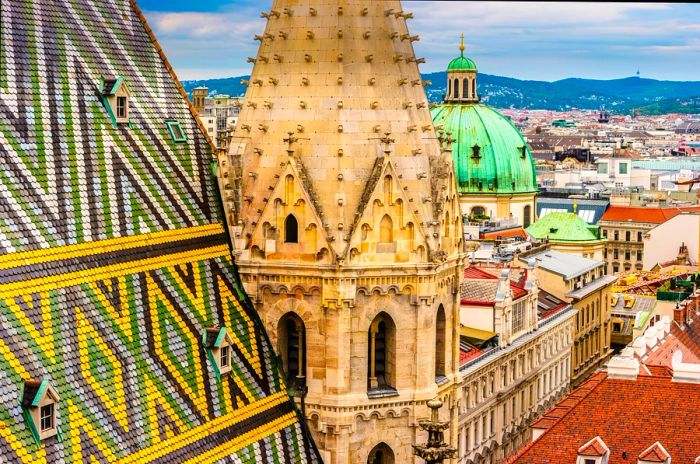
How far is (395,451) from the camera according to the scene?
37.8 m

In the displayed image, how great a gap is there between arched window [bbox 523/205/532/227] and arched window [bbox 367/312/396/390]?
9607cm

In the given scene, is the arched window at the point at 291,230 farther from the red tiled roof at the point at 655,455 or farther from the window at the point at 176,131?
the red tiled roof at the point at 655,455

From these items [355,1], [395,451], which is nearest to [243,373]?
[395,451]

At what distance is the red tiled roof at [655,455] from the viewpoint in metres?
45.2

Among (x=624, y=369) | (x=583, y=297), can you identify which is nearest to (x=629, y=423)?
(x=624, y=369)

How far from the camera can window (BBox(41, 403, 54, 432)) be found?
2923 cm

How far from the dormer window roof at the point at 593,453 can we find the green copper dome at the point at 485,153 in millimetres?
83370

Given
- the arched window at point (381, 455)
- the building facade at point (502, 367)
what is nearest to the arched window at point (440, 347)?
the arched window at point (381, 455)

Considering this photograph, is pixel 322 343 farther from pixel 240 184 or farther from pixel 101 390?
pixel 101 390

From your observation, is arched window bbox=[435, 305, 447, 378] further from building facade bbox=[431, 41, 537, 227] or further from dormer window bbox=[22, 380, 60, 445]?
building facade bbox=[431, 41, 537, 227]

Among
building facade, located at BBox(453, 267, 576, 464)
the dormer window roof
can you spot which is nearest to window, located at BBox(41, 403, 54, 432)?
the dormer window roof

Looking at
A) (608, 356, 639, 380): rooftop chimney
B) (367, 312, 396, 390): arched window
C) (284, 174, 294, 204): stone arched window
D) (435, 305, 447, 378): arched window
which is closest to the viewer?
(284, 174, 294, 204): stone arched window

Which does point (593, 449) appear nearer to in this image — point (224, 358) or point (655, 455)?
point (655, 455)

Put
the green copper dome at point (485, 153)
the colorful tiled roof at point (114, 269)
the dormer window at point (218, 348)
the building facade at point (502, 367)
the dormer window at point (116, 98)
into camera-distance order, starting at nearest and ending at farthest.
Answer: the colorful tiled roof at point (114, 269)
the dormer window at point (218, 348)
the dormer window at point (116, 98)
the building facade at point (502, 367)
the green copper dome at point (485, 153)
